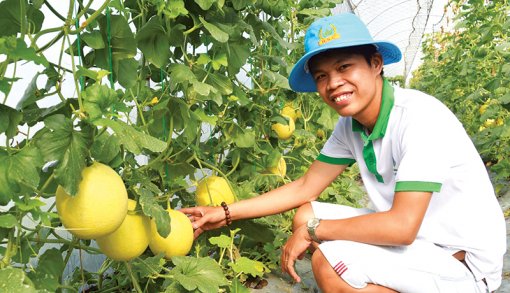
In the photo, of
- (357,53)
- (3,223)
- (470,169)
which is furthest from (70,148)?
(470,169)

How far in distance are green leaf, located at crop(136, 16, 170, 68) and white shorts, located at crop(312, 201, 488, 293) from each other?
0.72m

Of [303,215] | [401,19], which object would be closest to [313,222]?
[303,215]

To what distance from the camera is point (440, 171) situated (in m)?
1.49

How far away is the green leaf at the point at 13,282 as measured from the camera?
84 centimetres

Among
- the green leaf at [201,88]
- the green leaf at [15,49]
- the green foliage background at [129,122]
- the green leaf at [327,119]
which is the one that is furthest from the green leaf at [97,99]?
the green leaf at [327,119]

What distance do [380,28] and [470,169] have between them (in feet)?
34.4

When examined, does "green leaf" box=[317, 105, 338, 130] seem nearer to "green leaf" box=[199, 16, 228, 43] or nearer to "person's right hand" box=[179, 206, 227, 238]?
"person's right hand" box=[179, 206, 227, 238]

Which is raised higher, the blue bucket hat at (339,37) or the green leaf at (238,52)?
the blue bucket hat at (339,37)

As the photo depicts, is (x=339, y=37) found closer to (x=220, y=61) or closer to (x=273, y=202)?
(x=220, y=61)

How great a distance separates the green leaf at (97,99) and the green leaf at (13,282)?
27cm

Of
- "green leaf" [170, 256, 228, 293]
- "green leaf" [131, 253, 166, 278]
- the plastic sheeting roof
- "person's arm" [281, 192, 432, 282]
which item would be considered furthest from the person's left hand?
the plastic sheeting roof

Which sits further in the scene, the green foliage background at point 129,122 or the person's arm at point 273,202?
the person's arm at point 273,202

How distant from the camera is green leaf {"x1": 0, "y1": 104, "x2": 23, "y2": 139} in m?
0.99

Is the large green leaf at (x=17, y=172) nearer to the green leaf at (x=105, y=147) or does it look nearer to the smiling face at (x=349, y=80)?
the green leaf at (x=105, y=147)
